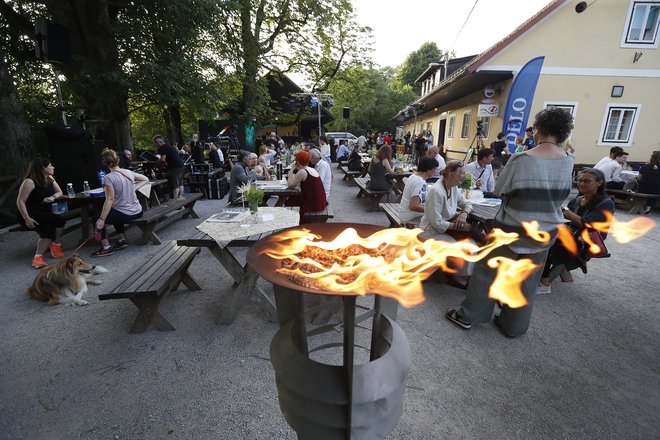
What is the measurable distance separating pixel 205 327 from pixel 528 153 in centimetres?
347

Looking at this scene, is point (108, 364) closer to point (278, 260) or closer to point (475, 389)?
point (278, 260)

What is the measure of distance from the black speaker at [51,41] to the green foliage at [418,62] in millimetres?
43154

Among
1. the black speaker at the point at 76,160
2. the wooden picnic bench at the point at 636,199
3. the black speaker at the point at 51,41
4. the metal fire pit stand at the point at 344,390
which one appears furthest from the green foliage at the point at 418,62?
the metal fire pit stand at the point at 344,390

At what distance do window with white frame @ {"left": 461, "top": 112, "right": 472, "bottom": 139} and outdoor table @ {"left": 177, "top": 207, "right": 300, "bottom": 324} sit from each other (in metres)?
13.7

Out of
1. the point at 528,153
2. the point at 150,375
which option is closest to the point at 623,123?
the point at 528,153

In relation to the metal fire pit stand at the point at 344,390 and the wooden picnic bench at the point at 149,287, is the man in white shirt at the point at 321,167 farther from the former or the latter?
the metal fire pit stand at the point at 344,390

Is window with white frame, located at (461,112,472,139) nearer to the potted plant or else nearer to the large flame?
the large flame

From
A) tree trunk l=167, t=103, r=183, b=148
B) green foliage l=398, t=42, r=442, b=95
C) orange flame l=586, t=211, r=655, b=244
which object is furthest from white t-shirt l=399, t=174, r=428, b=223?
green foliage l=398, t=42, r=442, b=95

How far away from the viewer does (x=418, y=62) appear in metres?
43.8

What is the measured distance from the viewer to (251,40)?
49.6ft

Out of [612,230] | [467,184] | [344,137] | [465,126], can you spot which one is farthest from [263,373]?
[344,137]

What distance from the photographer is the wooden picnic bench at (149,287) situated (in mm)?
2801

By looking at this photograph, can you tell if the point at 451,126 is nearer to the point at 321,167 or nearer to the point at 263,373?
the point at 321,167

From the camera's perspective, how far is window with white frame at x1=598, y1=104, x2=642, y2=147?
1109 cm
